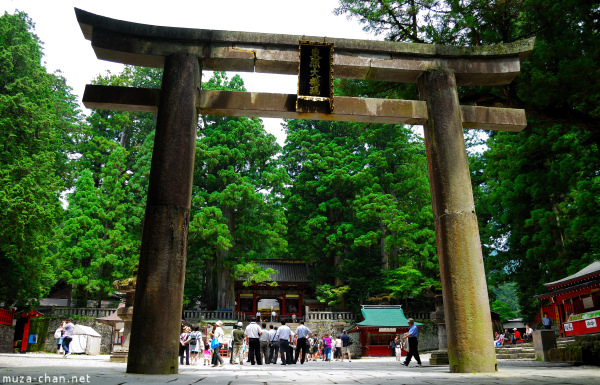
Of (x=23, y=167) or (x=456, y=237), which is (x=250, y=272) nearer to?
(x=23, y=167)

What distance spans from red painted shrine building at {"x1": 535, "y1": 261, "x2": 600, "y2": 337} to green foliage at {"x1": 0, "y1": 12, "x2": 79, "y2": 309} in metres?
20.1

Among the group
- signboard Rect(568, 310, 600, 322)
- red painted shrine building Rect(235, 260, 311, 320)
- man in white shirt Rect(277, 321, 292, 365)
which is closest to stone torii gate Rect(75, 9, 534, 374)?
man in white shirt Rect(277, 321, 292, 365)

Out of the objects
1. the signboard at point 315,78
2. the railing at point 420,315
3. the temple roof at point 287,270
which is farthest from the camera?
the temple roof at point 287,270

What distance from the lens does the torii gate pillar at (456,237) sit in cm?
526

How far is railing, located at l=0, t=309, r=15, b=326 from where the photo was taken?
19.1 metres

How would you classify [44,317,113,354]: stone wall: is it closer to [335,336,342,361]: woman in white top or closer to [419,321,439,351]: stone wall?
[335,336,342,361]: woman in white top

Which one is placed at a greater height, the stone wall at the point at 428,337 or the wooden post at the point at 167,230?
the wooden post at the point at 167,230

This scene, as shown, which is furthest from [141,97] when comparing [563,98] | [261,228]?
[261,228]

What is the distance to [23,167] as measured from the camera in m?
16.8

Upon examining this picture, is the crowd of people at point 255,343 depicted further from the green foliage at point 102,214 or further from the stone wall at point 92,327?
the stone wall at point 92,327

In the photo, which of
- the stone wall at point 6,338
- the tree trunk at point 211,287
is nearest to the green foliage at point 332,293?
the tree trunk at point 211,287

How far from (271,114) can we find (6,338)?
68.3 ft

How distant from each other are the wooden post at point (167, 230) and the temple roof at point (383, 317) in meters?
17.6

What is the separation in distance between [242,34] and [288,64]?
88 centimetres
